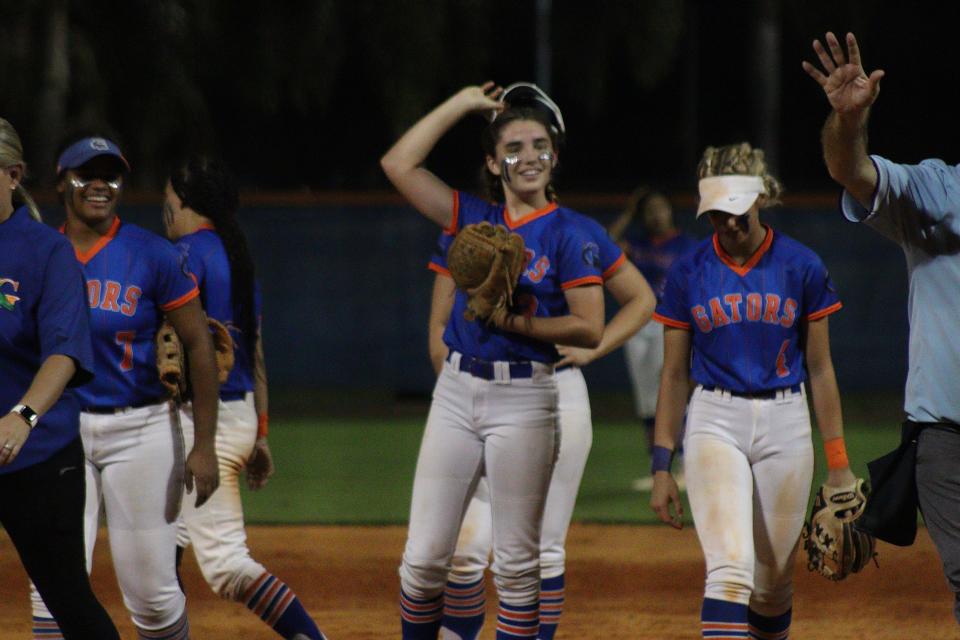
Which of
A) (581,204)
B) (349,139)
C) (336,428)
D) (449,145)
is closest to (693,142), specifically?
(449,145)

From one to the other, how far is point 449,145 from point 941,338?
30284 mm

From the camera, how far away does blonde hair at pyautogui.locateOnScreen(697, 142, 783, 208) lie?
16.0ft

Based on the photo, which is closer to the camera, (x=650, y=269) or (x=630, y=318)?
(x=630, y=318)

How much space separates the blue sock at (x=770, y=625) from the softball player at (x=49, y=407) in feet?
7.31

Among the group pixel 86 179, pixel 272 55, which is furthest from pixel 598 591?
pixel 272 55

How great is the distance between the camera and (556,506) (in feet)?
18.1

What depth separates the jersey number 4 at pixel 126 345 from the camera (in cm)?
454

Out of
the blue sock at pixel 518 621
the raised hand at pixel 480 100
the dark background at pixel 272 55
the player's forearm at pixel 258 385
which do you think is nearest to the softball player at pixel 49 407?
the blue sock at pixel 518 621

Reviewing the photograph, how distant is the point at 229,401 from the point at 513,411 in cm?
119

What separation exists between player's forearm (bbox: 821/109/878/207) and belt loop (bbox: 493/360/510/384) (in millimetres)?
1332

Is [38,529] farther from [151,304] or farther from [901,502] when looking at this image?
[901,502]

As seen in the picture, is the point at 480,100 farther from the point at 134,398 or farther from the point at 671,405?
the point at 134,398

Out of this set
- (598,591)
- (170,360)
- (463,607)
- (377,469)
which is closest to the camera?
(170,360)

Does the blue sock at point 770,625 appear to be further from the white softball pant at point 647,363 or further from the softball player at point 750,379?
the white softball pant at point 647,363
